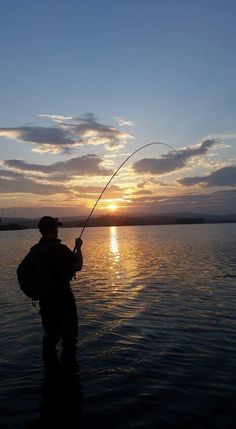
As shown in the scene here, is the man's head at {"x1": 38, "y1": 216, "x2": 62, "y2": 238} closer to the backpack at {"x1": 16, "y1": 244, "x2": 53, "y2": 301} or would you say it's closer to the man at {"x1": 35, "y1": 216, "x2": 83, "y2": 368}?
the man at {"x1": 35, "y1": 216, "x2": 83, "y2": 368}

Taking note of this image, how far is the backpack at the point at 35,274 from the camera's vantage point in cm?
822

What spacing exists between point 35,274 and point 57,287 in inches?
21.7

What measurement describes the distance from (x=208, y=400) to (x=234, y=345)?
3.57m

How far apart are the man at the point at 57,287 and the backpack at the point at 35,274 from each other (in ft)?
0.15

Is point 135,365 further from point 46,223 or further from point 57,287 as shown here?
point 46,223

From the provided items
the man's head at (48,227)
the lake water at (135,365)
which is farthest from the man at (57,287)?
the lake water at (135,365)

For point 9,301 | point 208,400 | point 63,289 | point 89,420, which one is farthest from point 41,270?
point 9,301

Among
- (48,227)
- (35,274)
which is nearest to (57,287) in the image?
(35,274)

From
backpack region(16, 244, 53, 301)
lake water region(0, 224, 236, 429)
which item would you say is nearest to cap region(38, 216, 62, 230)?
backpack region(16, 244, 53, 301)

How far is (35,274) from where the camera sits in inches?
325

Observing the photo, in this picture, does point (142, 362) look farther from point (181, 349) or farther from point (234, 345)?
point (234, 345)

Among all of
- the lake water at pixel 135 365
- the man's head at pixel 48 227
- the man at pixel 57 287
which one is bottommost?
the lake water at pixel 135 365

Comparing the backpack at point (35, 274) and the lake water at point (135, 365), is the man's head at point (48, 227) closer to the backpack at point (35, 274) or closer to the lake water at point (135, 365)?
the backpack at point (35, 274)

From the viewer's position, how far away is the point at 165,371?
346 inches
